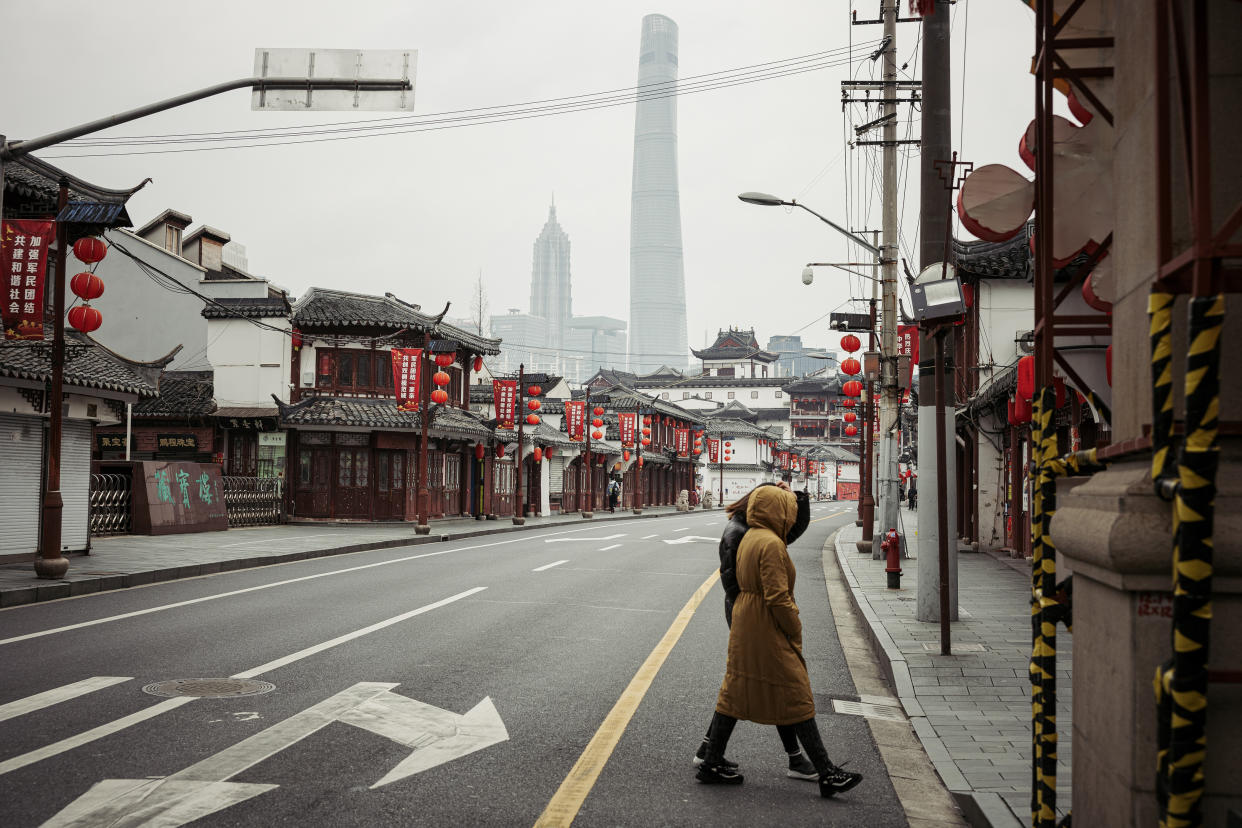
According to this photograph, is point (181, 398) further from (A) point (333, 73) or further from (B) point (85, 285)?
(A) point (333, 73)

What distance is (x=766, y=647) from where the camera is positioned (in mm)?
5711


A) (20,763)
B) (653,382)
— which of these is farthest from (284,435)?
(653,382)

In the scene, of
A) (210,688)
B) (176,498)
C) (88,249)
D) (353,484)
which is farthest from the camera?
(353,484)

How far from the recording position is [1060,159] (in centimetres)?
570

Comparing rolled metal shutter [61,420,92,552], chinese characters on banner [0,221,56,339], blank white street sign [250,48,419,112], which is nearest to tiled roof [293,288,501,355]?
rolled metal shutter [61,420,92,552]

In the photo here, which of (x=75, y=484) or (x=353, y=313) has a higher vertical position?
(x=353, y=313)

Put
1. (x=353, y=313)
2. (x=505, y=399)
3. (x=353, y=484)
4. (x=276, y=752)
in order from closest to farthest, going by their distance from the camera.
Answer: (x=276, y=752) < (x=353, y=484) < (x=353, y=313) < (x=505, y=399)

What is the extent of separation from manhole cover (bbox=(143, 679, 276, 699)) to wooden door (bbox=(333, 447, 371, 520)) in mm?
28815

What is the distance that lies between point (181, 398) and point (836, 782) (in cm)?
3781

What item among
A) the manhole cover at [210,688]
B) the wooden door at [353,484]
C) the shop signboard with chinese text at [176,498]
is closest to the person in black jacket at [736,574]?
the manhole cover at [210,688]

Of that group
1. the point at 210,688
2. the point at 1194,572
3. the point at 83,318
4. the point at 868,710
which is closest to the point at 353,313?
the point at 83,318

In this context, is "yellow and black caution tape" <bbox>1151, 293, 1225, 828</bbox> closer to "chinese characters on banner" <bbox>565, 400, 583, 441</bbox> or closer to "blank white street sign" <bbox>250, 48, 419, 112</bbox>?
"blank white street sign" <bbox>250, 48, 419, 112</bbox>

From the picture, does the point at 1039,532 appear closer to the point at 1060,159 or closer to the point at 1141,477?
the point at 1141,477

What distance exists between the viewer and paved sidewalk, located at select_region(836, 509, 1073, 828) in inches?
222
